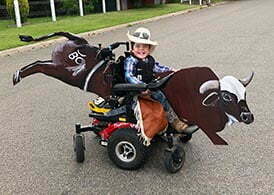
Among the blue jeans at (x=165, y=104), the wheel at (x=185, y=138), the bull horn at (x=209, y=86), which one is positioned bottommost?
the wheel at (x=185, y=138)

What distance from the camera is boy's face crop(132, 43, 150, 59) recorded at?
12.3ft

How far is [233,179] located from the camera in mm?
3553

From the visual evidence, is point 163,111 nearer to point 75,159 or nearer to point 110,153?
point 110,153

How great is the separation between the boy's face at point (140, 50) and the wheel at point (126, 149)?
63 centimetres

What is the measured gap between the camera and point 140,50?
3.75m

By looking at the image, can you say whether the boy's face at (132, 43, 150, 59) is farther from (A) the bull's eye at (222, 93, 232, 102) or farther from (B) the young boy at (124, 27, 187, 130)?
(A) the bull's eye at (222, 93, 232, 102)

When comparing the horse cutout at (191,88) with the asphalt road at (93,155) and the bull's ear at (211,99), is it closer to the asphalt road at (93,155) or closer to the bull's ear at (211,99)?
the bull's ear at (211,99)

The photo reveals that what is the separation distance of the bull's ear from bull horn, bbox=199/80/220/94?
0.16 feet

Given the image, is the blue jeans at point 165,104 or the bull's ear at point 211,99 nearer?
the bull's ear at point 211,99

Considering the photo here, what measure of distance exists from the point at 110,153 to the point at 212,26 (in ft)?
39.1

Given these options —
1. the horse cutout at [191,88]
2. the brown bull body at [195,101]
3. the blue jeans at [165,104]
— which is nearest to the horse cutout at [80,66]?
the horse cutout at [191,88]

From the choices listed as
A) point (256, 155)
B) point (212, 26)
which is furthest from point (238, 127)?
point (212, 26)

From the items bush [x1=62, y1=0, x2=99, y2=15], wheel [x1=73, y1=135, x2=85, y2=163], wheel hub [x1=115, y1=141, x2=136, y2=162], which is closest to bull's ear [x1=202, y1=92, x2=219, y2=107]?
wheel hub [x1=115, y1=141, x2=136, y2=162]

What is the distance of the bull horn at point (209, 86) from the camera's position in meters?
3.31
